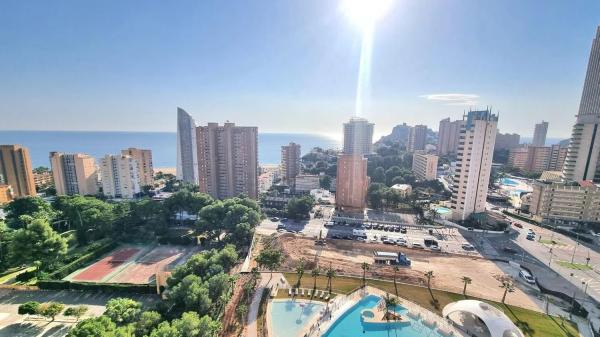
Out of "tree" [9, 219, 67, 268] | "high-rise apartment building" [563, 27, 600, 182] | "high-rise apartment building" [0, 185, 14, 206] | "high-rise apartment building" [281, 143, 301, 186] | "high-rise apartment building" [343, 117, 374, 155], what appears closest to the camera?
"tree" [9, 219, 67, 268]

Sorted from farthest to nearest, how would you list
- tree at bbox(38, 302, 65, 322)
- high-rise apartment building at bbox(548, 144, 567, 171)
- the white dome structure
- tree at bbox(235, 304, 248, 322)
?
high-rise apartment building at bbox(548, 144, 567, 171)
tree at bbox(235, 304, 248, 322)
tree at bbox(38, 302, 65, 322)
the white dome structure

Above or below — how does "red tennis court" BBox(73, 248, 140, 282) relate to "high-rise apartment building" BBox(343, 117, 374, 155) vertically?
below

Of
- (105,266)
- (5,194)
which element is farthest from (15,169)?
(105,266)

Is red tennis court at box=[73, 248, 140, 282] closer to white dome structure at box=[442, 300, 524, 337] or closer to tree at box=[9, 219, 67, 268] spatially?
tree at box=[9, 219, 67, 268]

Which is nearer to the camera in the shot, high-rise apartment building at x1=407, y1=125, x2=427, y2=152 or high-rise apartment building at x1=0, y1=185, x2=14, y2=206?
high-rise apartment building at x1=0, y1=185, x2=14, y2=206

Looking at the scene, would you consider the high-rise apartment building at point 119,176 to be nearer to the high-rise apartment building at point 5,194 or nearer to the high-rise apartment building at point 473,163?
the high-rise apartment building at point 5,194

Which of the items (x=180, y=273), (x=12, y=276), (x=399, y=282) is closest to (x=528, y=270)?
(x=399, y=282)

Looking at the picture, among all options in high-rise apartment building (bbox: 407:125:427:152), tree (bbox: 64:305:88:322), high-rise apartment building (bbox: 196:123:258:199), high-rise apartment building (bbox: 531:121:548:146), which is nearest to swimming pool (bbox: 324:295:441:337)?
tree (bbox: 64:305:88:322)
